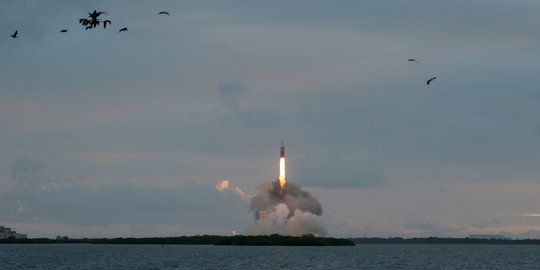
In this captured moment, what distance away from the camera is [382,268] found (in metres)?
174

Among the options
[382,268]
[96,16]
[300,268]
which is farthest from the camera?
[382,268]

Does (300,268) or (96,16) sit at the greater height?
(96,16)

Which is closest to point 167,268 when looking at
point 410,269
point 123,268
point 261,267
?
point 123,268

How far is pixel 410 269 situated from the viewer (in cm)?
17188

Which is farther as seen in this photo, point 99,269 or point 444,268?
point 444,268

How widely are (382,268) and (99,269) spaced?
58.2 meters

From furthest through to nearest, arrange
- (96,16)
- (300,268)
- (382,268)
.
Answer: (382,268), (300,268), (96,16)

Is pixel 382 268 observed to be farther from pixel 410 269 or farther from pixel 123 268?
pixel 123 268

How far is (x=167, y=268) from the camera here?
16538 cm

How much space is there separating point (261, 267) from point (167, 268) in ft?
64.3

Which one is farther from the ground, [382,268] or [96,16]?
[96,16]

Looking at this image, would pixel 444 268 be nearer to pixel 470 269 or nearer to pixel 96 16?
pixel 470 269

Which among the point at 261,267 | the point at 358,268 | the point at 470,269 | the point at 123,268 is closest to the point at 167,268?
the point at 123,268

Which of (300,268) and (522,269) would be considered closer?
(300,268)
